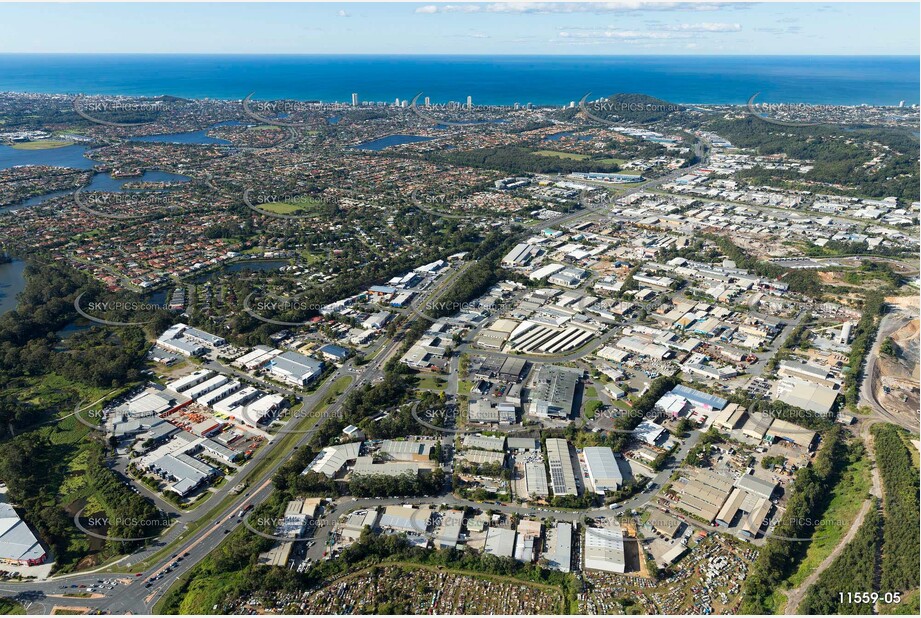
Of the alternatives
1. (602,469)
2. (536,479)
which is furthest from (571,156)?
(536,479)

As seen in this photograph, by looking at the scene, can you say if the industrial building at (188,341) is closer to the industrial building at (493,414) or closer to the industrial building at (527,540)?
the industrial building at (493,414)

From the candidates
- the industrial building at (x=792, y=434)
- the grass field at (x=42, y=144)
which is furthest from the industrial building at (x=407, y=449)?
the grass field at (x=42, y=144)

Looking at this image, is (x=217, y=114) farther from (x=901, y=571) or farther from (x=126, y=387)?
(x=901, y=571)

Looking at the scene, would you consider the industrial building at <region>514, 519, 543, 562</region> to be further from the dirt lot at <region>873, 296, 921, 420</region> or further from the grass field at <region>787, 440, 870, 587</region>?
the dirt lot at <region>873, 296, 921, 420</region>

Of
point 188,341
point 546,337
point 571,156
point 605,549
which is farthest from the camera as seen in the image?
point 571,156

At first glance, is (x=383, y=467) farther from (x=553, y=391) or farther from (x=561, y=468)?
(x=553, y=391)
